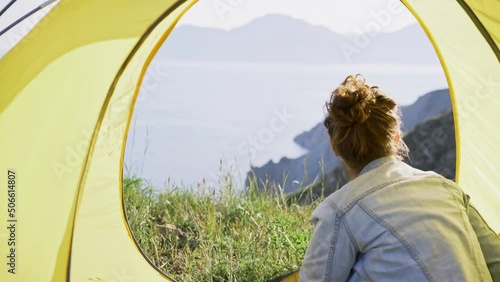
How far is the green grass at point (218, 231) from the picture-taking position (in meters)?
4.02

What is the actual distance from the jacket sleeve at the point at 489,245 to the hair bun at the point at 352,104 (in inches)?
16.8

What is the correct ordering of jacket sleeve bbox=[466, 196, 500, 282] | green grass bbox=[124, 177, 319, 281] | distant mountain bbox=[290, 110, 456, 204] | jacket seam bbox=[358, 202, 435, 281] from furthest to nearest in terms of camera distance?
1. distant mountain bbox=[290, 110, 456, 204]
2. green grass bbox=[124, 177, 319, 281]
3. jacket sleeve bbox=[466, 196, 500, 282]
4. jacket seam bbox=[358, 202, 435, 281]

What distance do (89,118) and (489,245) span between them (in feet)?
5.33

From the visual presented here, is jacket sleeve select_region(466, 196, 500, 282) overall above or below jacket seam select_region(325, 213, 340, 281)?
below

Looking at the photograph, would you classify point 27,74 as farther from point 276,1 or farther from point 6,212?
point 276,1

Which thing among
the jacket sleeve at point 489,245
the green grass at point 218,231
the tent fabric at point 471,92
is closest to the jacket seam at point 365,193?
the jacket sleeve at point 489,245

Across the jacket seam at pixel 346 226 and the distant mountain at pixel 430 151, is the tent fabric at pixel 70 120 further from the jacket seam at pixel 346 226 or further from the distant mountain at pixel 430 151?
the distant mountain at pixel 430 151

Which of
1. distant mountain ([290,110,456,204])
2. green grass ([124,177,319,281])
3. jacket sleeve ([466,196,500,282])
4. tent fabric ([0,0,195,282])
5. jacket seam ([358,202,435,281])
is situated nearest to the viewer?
jacket seam ([358,202,435,281])

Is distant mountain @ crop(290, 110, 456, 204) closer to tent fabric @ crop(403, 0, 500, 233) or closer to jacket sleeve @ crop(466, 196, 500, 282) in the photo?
tent fabric @ crop(403, 0, 500, 233)

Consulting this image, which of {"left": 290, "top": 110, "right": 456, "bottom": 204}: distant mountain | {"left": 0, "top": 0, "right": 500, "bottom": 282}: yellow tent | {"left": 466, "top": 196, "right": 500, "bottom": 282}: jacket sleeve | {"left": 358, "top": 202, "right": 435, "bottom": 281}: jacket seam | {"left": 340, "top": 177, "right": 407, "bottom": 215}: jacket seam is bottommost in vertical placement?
{"left": 466, "top": 196, "right": 500, "bottom": 282}: jacket sleeve

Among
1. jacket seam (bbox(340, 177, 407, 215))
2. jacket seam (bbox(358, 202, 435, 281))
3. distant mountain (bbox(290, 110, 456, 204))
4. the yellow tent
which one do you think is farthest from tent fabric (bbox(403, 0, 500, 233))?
distant mountain (bbox(290, 110, 456, 204))

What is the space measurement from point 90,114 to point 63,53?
0.30 m

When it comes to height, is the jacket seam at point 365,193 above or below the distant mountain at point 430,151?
below

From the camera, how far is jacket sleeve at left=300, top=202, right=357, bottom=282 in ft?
6.58
